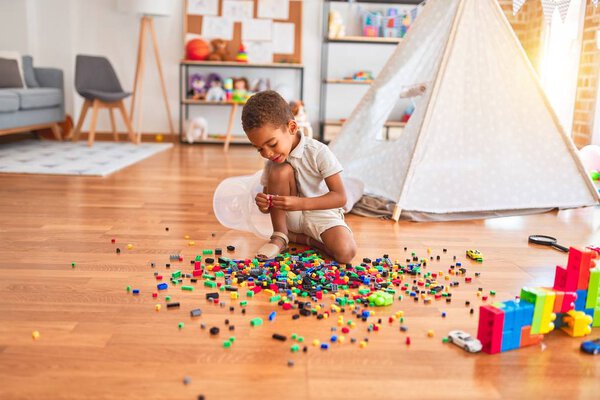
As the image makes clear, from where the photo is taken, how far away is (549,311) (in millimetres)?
1276

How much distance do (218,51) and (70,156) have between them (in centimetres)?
187

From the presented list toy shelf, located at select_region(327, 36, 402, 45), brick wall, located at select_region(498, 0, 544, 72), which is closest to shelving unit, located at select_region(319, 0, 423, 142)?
toy shelf, located at select_region(327, 36, 402, 45)

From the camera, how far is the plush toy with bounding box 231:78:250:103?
5.37 metres

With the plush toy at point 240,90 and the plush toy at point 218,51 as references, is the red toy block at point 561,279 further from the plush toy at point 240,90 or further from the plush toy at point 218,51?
the plush toy at point 218,51

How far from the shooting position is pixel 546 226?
2.49 m

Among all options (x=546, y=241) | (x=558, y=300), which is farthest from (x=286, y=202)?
(x=546, y=241)

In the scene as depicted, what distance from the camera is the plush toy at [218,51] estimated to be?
544 centimetres

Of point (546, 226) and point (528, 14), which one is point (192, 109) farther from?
point (546, 226)

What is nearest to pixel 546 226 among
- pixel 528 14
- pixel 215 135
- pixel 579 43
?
pixel 579 43

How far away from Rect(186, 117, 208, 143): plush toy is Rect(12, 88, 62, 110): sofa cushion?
123 cm

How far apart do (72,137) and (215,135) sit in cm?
138

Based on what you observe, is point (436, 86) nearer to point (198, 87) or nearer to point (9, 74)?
point (198, 87)

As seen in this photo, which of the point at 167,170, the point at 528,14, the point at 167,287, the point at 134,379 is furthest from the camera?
the point at 528,14

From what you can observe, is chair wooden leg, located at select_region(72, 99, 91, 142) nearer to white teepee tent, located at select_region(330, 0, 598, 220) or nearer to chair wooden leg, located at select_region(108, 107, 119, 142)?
chair wooden leg, located at select_region(108, 107, 119, 142)
